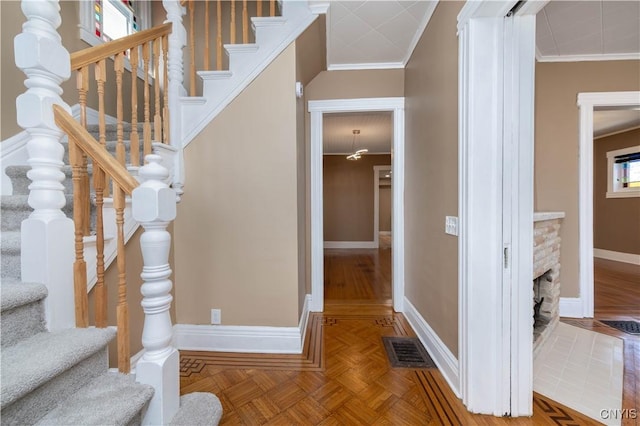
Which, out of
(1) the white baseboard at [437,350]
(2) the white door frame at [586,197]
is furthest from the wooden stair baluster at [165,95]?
(2) the white door frame at [586,197]

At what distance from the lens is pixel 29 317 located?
1.00 meters

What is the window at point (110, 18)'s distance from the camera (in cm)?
215

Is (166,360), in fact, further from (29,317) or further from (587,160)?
(587,160)

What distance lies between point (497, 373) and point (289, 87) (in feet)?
7.24

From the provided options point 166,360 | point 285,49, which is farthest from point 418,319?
point 285,49

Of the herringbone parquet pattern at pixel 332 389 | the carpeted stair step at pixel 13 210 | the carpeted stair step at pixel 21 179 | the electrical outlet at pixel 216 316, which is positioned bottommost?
the herringbone parquet pattern at pixel 332 389

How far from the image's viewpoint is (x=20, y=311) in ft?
3.19

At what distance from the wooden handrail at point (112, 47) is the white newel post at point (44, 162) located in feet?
0.44

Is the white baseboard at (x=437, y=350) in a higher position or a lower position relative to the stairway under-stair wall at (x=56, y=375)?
lower

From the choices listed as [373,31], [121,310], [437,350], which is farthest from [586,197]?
[121,310]

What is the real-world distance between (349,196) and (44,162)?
620 cm

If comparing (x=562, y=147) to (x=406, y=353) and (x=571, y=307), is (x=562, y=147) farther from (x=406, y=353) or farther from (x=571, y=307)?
(x=406, y=353)

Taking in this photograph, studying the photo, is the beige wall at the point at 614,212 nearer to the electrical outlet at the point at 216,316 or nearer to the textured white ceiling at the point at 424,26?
A: the textured white ceiling at the point at 424,26

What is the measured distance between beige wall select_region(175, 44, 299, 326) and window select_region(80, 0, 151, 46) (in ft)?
4.77
